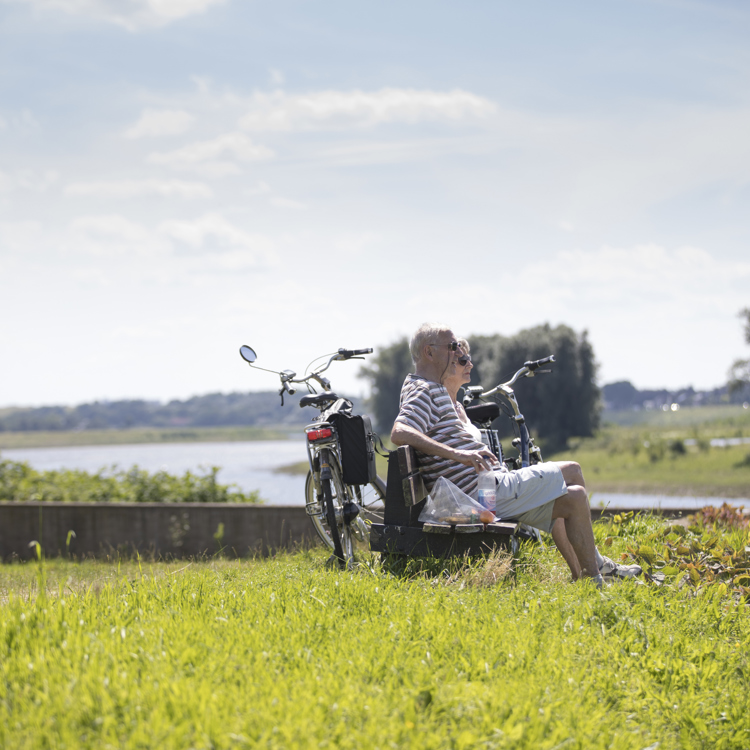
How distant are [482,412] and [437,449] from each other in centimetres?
167

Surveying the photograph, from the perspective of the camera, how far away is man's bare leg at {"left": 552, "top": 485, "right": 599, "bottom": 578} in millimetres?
4266

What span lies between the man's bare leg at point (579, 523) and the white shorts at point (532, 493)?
48 mm

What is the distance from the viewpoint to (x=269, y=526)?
828 cm

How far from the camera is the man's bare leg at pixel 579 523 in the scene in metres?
4.27

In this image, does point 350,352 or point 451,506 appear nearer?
point 451,506

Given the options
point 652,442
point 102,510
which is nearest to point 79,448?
point 652,442

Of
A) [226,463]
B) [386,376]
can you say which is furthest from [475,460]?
[226,463]

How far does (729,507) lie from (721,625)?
2.90 meters

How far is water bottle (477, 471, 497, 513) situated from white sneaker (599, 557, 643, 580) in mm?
747

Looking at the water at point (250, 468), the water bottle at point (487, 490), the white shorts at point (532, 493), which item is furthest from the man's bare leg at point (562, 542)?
the water at point (250, 468)

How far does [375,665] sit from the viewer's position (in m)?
2.83

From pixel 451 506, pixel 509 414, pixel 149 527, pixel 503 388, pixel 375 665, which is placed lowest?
pixel 149 527

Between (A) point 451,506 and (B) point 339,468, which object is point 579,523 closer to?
(A) point 451,506

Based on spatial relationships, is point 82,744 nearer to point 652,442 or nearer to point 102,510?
point 102,510
